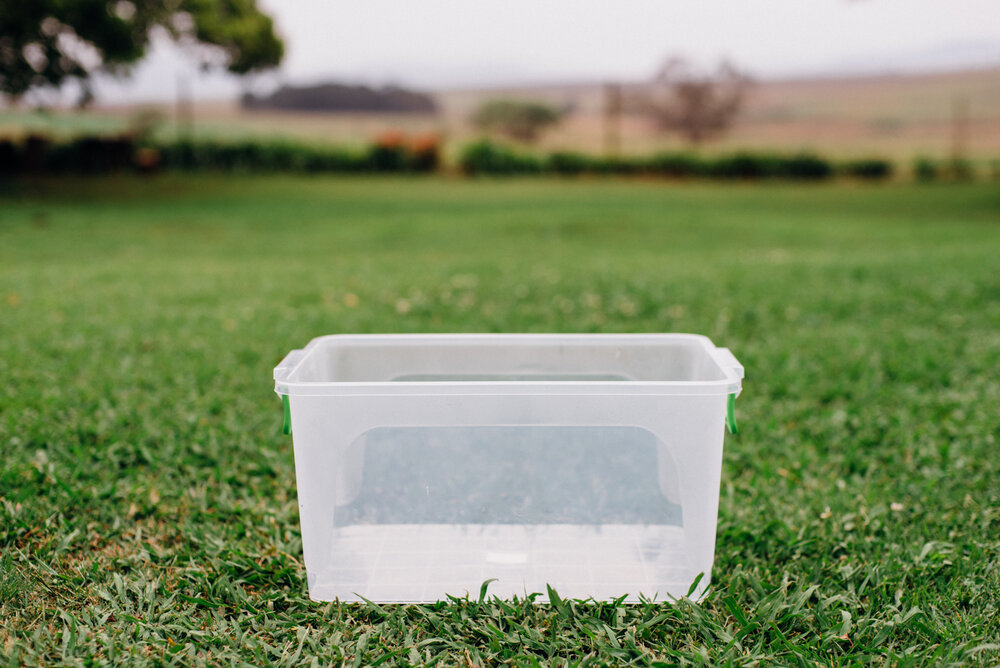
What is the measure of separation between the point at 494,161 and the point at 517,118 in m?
1.14

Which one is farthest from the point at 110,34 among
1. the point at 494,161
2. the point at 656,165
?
the point at 656,165

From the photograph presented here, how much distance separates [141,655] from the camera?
145 centimetres

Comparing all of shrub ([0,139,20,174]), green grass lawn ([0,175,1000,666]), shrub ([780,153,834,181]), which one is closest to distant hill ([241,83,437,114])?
shrub ([0,139,20,174])

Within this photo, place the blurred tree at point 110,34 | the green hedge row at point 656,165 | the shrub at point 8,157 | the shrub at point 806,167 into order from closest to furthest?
the blurred tree at point 110,34 → the shrub at point 8,157 → the shrub at point 806,167 → the green hedge row at point 656,165

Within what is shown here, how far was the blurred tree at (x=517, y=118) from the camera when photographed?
50.1ft

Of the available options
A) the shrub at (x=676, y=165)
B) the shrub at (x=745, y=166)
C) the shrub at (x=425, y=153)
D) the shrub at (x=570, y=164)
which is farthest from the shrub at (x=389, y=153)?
the shrub at (x=745, y=166)

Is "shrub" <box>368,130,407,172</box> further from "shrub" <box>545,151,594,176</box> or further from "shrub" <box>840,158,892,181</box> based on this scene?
"shrub" <box>840,158,892,181</box>

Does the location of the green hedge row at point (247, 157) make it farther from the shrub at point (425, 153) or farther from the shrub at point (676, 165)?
the shrub at point (676, 165)

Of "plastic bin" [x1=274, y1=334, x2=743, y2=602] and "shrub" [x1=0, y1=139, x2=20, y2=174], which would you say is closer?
"plastic bin" [x1=274, y1=334, x2=743, y2=602]

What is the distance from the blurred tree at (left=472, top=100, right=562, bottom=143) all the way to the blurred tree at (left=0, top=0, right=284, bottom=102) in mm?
4048

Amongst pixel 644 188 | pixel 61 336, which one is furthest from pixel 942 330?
pixel 644 188

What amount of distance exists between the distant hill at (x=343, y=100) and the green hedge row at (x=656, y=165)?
1.50m

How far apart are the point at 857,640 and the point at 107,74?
1430cm

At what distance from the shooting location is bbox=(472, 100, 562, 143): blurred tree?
15.3 m
